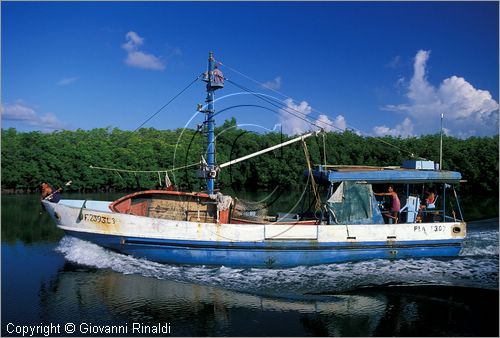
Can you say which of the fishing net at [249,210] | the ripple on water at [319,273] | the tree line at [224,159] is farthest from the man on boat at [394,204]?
the tree line at [224,159]

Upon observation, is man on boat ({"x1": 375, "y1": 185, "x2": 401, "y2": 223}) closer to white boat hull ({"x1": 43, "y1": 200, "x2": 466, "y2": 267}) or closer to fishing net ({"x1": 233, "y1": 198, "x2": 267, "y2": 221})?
white boat hull ({"x1": 43, "y1": 200, "x2": 466, "y2": 267})

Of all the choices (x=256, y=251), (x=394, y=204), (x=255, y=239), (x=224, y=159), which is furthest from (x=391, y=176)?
(x=224, y=159)

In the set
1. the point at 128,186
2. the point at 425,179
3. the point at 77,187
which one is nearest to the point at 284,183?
the point at 128,186

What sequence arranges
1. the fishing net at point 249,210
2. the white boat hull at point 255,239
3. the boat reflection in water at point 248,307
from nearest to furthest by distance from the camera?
the boat reflection in water at point 248,307 → the white boat hull at point 255,239 → the fishing net at point 249,210

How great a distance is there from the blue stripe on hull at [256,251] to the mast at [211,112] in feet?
8.23

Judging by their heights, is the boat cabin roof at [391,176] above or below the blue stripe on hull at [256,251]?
above

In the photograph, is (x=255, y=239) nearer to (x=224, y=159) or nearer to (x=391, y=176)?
(x=391, y=176)

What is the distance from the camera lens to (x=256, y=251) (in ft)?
47.6

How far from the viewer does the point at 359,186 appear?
15.1 metres

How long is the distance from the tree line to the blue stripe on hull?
31.8m

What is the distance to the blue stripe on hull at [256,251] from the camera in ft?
47.5

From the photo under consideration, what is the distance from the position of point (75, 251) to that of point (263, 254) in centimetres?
823

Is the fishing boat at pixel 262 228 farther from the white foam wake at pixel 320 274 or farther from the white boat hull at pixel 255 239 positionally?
the white foam wake at pixel 320 274

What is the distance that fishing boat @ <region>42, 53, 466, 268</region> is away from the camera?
1442 centimetres
